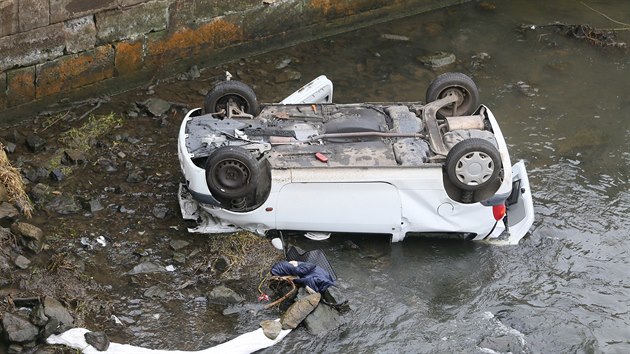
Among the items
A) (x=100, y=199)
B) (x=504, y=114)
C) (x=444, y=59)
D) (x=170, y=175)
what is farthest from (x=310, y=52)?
(x=100, y=199)

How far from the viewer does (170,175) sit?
10664 millimetres

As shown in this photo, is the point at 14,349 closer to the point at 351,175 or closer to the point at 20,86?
the point at 351,175

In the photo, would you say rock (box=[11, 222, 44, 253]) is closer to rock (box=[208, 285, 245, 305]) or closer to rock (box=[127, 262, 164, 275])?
rock (box=[127, 262, 164, 275])

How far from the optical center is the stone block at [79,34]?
11633 mm

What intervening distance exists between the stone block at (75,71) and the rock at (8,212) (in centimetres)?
255

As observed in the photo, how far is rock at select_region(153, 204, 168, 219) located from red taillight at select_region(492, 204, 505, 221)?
12.0ft

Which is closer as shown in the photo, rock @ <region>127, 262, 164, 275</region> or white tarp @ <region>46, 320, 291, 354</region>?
white tarp @ <region>46, 320, 291, 354</region>

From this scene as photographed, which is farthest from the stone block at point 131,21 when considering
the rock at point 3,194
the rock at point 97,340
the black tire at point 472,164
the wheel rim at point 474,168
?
the wheel rim at point 474,168

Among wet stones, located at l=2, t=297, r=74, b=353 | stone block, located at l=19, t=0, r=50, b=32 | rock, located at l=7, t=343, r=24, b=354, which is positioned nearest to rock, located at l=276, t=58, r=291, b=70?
stone block, located at l=19, t=0, r=50, b=32

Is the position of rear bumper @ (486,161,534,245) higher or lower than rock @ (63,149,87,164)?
lower

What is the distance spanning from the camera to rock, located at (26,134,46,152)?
35.5 feet

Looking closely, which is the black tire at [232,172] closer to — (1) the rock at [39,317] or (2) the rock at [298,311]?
(2) the rock at [298,311]

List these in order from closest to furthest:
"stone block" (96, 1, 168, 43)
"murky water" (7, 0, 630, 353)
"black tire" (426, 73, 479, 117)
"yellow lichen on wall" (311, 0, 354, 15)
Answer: "murky water" (7, 0, 630, 353) → "black tire" (426, 73, 479, 117) → "stone block" (96, 1, 168, 43) → "yellow lichen on wall" (311, 0, 354, 15)

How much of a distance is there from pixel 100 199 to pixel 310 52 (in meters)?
5.15
